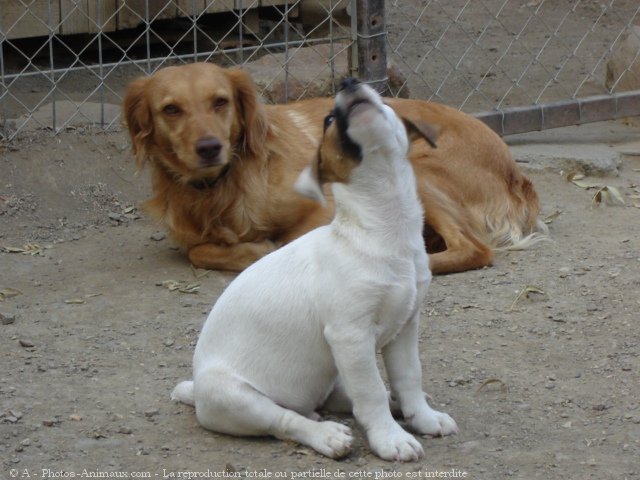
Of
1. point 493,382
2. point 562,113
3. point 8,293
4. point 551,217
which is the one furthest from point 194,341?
point 562,113

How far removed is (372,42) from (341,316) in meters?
3.68

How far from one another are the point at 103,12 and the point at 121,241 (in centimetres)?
190

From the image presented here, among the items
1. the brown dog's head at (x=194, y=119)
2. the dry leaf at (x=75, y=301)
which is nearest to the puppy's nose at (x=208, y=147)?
the brown dog's head at (x=194, y=119)

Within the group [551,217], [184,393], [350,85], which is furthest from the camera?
[551,217]

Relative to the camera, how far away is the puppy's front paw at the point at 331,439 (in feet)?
10.3

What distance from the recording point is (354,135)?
2957 millimetres

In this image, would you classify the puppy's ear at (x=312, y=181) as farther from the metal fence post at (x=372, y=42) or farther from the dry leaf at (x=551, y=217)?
the metal fence post at (x=372, y=42)

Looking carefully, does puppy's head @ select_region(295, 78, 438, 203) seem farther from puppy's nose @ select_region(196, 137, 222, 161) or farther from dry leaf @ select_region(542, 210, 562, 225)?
dry leaf @ select_region(542, 210, 562, 225)

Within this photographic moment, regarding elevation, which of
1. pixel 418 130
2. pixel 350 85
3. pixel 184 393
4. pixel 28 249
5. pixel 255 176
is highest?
pixel 350 85

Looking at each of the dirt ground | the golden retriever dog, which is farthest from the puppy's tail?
the golden retriever dog

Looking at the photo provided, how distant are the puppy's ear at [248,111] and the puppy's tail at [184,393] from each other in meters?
1.86

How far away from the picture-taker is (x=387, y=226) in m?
3.10

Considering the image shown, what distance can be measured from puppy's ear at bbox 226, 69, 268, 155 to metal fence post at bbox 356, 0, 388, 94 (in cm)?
137

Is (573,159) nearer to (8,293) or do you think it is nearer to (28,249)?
(28,249)
